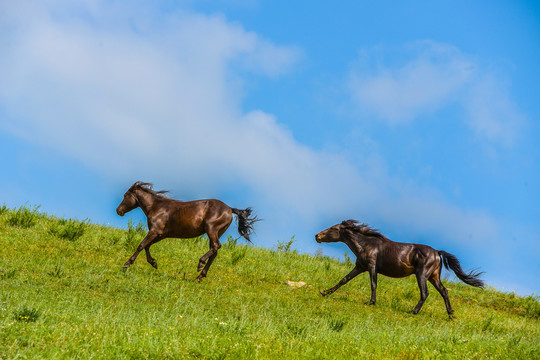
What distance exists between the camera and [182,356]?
20.6 ft

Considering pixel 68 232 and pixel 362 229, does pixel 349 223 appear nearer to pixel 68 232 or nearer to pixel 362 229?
pixel 362 229

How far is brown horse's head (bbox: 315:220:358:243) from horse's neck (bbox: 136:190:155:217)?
5.08m

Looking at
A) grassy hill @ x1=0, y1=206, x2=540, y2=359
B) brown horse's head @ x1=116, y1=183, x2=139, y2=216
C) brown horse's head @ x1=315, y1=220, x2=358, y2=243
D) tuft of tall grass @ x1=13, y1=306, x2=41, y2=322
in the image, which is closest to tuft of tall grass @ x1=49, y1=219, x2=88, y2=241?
grassy hill @ x1=0, y1=206, x2=540, y2=359

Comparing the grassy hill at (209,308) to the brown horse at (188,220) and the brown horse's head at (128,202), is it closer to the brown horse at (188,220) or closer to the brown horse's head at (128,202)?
the brown horse at (188,220)

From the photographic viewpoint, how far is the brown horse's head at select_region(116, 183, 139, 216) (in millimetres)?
14766

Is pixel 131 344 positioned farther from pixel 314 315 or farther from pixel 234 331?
pixel 314 315

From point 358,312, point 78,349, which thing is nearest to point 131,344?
point 78,349

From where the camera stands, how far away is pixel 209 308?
1038 centimetres

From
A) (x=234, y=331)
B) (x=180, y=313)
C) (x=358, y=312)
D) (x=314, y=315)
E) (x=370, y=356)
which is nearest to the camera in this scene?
(x=370, y=356)

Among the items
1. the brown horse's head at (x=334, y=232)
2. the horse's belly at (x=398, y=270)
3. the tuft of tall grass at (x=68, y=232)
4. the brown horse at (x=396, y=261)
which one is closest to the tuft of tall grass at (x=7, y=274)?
the tuft of tall grass at (x=68, y=232)

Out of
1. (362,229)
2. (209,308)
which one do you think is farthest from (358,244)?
(209,308)

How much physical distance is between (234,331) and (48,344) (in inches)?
108

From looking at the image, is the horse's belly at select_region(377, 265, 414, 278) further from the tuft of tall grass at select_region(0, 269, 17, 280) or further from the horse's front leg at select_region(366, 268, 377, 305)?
the tuft of tall grass at select_region(0, 269, 17, 280)

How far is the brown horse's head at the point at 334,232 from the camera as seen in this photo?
15.1m
